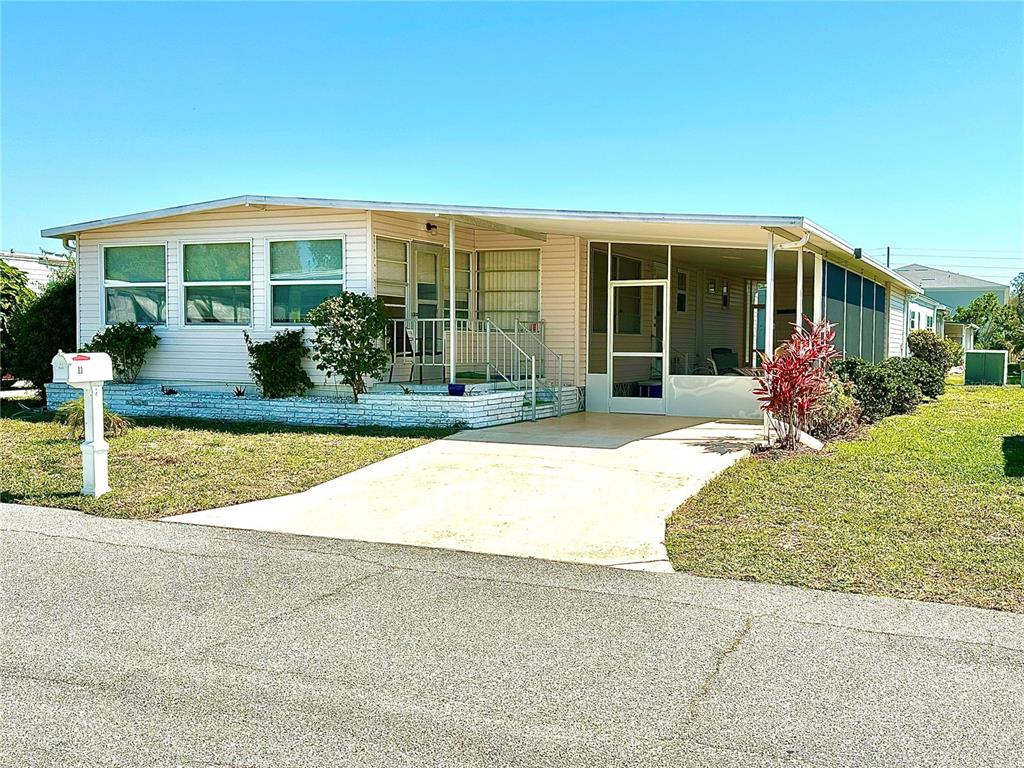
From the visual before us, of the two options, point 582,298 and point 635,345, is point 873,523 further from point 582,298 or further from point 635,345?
point 582,298

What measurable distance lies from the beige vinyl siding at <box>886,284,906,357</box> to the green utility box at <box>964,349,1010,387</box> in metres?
1.86

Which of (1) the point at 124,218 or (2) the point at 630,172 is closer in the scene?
(1) the point at 124,218

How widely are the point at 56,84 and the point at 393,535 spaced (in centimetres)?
995

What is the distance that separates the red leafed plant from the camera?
35.2ft

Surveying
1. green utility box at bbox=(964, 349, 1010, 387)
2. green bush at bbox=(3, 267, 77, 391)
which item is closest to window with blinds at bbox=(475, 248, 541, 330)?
green bush at bbox=(3, 267, 77, 391)

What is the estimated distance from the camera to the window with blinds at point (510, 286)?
1563 centimetres

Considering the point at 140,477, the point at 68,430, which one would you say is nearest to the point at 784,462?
the point at 140,477

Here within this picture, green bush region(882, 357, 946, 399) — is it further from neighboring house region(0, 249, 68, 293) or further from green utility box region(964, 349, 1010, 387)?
neighboring house region(0, 249, 68, 293)

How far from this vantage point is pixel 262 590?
5.64 m

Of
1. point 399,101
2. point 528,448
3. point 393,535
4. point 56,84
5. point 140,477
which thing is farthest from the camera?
point 399,101

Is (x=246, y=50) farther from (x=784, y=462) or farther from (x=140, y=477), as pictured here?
(x=784, y=462)

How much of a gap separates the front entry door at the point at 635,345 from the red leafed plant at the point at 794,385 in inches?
158

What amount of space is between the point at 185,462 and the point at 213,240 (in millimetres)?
5964

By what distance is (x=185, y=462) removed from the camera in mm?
10102
